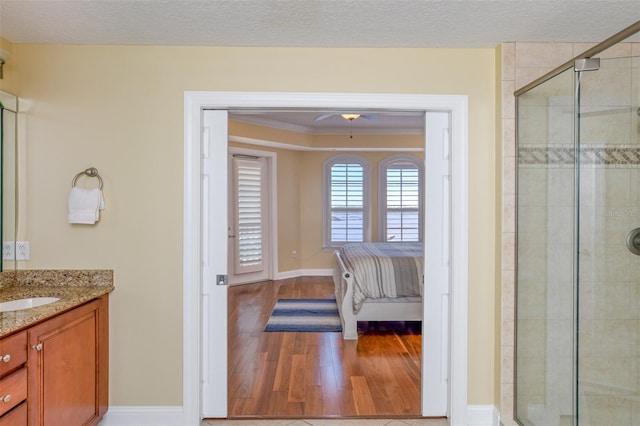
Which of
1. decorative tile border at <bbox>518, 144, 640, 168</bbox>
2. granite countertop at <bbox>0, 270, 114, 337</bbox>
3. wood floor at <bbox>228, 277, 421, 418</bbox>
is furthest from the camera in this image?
wood floor at <bbox>228, 277, 421, 418</bbox>

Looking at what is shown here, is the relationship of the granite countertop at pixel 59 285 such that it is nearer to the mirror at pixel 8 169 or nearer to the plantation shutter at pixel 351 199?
the mirror at pixel 8 169

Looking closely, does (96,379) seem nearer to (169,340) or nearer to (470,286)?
(169,340)

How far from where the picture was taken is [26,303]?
232cm

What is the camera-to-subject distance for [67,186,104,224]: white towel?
2.54 m

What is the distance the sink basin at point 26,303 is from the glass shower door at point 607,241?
2919 mm

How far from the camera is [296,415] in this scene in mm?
2844

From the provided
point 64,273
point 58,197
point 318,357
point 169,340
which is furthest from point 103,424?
point 318,357

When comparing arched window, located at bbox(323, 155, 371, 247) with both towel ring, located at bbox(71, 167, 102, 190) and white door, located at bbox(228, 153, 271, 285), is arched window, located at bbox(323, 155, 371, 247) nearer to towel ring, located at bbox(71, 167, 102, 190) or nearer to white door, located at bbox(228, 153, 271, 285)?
white door, located at bbox(228, 153, 271, 285)

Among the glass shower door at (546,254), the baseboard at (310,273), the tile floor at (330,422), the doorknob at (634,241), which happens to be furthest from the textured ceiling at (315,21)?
the baseboard at (310,273)

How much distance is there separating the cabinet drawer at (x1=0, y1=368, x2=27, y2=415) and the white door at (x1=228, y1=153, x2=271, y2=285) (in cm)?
503

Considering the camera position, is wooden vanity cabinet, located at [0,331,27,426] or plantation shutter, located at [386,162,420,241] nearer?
wooden vanity cabinet, located at [0,331,27,426]

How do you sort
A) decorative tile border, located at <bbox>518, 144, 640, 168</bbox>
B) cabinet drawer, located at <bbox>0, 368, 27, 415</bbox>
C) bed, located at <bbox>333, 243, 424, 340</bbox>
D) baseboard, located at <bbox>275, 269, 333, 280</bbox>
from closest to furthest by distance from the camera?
cabinet drawer, located at <bbox>0, 368, 27, 415</bbox> → decorative tile border, located at <bbox>518, 144, 640, 168</bbox> → bed, located at <bbox>333, 243, 424, 340</bbox> → baseboard, located at <bbox>275, 269, 333, 280</bbox>

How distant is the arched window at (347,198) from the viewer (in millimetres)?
8031

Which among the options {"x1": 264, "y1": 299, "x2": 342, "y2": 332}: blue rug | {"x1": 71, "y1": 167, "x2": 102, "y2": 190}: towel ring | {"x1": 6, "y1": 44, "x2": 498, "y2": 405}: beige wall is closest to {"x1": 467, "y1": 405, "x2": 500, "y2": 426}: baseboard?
{"x1": 6, "y1": 44, "x2": 498, "y2": 405}: beige wall
